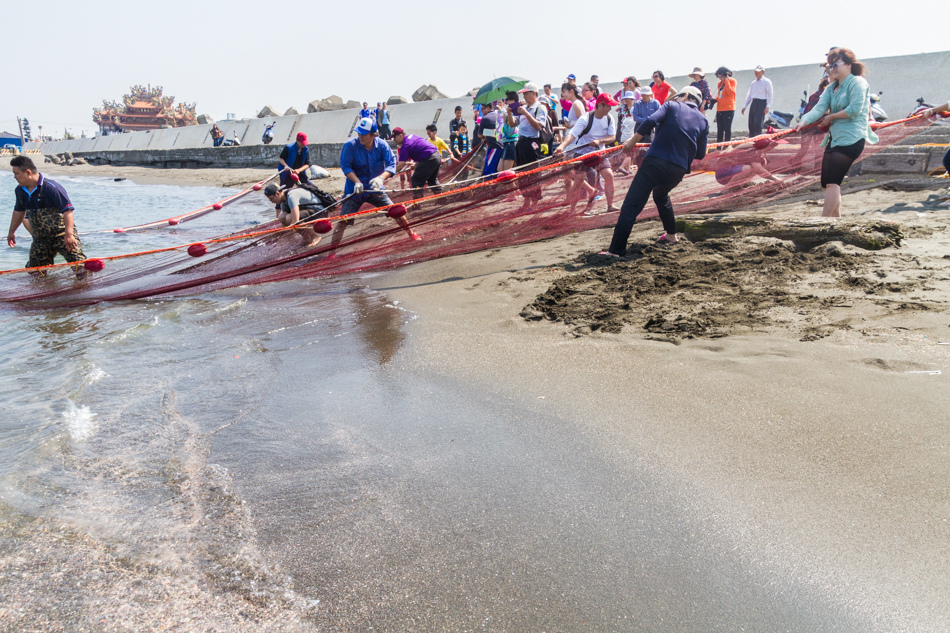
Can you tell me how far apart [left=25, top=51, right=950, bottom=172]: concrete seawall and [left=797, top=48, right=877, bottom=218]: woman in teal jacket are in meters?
8.33

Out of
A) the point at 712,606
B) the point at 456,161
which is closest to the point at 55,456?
the point at 712,606

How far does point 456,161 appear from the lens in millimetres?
11719

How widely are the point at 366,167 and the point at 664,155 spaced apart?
11.8 feet

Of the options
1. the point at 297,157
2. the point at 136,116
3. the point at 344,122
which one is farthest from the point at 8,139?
the point at 297,157

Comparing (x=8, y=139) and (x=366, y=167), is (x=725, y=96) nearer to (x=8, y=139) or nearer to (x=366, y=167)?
(x=366, y=167)

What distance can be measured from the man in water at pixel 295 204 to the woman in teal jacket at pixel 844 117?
524 cm

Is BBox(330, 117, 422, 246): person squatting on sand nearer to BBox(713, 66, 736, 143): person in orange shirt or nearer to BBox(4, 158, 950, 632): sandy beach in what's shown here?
BBox(4, 158, 950, 632): sandy beach

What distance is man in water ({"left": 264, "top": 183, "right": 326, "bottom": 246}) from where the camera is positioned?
7316 millimetres

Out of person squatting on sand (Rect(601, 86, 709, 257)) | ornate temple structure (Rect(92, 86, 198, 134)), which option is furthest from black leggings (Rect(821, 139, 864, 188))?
ornate temple structure (Rect(92, 86, 198, 134))

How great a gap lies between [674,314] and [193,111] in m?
103

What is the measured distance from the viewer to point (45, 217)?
22.1 ft

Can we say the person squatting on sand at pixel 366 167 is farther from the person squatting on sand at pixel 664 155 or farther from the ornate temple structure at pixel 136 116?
the ornate temple structure at pixel 136 116

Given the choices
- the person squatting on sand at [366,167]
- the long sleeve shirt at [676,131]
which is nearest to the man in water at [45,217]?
the person squatting on sand at [366,167]

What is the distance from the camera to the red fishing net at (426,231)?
6.23m
